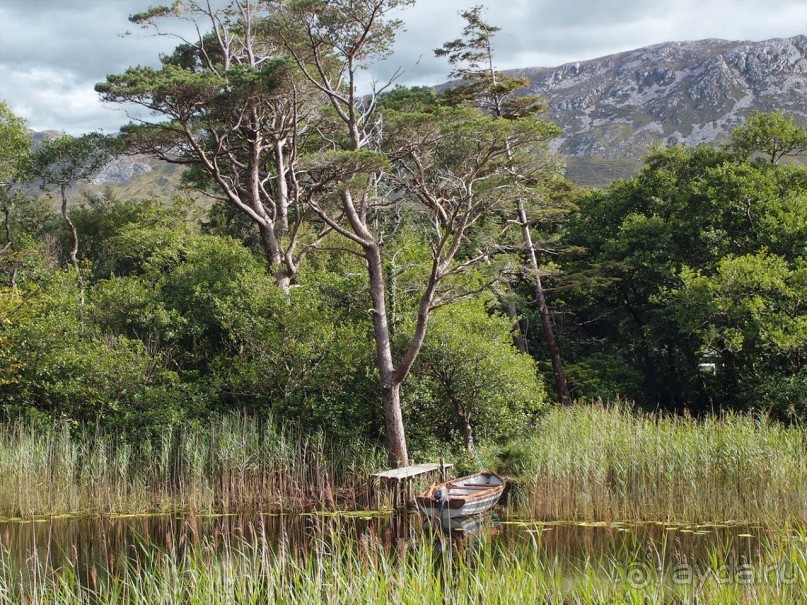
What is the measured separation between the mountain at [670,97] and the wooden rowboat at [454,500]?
9122 cm

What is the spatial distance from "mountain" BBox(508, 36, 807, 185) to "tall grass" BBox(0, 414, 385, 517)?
298ft

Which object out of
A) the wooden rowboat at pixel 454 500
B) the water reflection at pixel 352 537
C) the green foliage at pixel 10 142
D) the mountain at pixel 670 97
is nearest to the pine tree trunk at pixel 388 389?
the water reflection at pixel 352 537

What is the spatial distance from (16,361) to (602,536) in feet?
42.0

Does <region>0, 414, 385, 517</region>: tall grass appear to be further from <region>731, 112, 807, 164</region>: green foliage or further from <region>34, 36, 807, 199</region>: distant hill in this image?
<region>34, 36, 807, 199</region>: distant hill

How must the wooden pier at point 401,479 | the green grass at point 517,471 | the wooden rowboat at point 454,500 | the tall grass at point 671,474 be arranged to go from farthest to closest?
the wooden pier at point 401,479 → the wooden rowboat at point 454,500 → the green grass at point 517,471 → the tall grass at point 671,474

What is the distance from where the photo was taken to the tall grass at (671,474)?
1082cm

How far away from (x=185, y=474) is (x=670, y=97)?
135407 mm

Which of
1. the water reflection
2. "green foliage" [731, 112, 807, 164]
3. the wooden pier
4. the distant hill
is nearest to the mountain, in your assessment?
the distant hill

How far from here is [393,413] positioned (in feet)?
47.7

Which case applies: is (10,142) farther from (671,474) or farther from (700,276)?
(671,474)

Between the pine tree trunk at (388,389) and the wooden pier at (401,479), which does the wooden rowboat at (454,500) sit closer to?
the wooden pier at (401,479)

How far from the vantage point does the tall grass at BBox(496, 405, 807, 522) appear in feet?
35.5

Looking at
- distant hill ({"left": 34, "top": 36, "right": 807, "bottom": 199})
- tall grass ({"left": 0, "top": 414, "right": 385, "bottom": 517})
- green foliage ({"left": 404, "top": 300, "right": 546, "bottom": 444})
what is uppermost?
distant hill ({"left": 34, "top": 36, "right": 807, "bottom": 199})

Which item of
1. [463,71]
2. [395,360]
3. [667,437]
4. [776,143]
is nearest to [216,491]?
[395,360]
